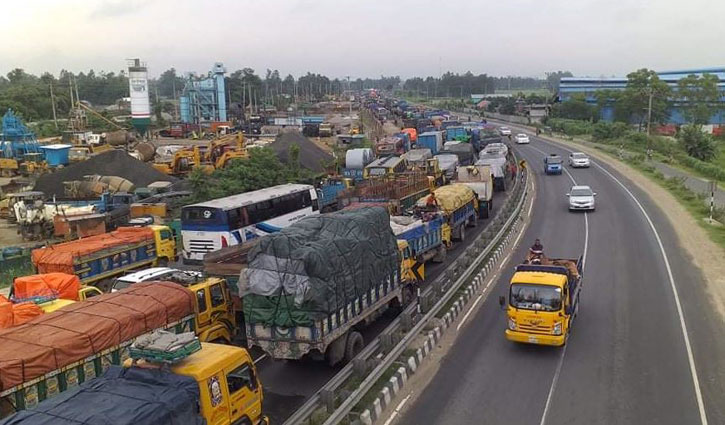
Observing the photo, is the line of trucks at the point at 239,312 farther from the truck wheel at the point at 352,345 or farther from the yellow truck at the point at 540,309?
the yellow truck at the point at 540,309

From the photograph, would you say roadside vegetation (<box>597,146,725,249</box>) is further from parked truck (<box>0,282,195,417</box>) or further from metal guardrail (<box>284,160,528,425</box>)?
parked truck (<box>0,282,195,417</box>)

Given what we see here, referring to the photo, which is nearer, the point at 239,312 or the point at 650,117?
the point at 239,312

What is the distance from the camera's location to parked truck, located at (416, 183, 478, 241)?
83.9 feet

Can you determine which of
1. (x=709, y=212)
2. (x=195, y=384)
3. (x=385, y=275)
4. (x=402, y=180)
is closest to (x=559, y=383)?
(x=385, y=275)

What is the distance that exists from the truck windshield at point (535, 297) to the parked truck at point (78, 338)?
313 inches

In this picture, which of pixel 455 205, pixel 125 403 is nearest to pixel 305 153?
pixel 455 205

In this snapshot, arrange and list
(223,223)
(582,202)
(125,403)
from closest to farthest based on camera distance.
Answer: (125,403)
(223,223)
(582,202)

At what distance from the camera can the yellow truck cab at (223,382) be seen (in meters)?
9.34

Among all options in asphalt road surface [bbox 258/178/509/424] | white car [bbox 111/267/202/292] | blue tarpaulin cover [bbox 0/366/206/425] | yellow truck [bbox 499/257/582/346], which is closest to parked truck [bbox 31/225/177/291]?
white car [bbox 111/267/202/292]

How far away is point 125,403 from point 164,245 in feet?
51.5

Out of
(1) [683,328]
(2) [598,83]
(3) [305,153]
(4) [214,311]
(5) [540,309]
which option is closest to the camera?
(5) [540,309]

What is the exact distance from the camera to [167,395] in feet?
28.1

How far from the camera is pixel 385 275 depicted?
53.1 ft

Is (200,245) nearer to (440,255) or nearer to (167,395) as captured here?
(440,255)
